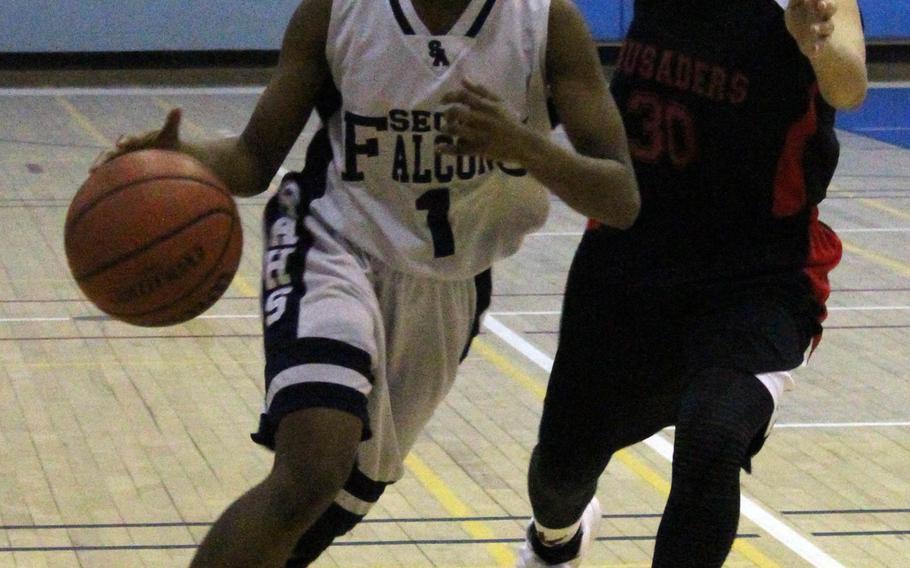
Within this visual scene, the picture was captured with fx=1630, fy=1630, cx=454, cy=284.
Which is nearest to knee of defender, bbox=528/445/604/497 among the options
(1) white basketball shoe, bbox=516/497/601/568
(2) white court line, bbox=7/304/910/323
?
(1) white basketball shoe, bbox=516/497/601/568

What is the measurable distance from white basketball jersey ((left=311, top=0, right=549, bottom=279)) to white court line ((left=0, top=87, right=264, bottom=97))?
1091 centimetres

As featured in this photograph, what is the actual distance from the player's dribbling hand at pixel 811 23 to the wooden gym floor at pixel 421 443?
1.61 metres

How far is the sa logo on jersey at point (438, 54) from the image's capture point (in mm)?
3047

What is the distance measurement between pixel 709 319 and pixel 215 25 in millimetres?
11945

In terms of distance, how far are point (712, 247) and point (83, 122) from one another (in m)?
9.59

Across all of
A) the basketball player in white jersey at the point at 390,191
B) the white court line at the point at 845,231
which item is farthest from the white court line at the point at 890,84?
the basketball player in white jersey at the point at 390,191

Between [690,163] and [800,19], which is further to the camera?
[690,163]

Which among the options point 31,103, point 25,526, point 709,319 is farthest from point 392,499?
point 31,103

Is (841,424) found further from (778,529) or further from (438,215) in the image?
(438,215)

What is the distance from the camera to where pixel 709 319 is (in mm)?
3252

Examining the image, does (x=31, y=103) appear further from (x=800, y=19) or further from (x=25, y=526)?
(x=800, y=19)

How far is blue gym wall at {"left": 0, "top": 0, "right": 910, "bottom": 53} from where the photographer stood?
14297mm

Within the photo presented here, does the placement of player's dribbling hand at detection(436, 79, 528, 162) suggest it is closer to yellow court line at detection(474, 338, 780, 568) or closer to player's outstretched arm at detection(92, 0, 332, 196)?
player's outstretched arm at detection(92, 0, 332, 196)

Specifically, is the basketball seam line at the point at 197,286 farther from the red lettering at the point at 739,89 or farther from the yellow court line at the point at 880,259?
the yellow court line at the point at 880,259
